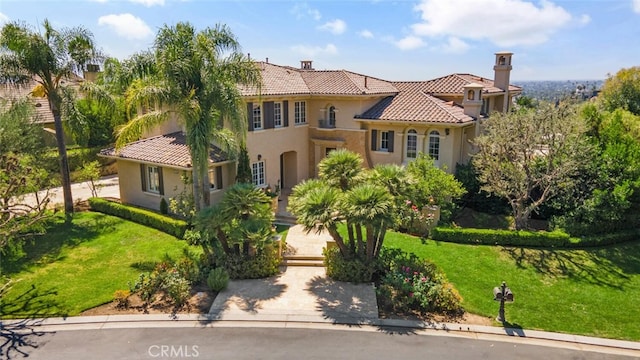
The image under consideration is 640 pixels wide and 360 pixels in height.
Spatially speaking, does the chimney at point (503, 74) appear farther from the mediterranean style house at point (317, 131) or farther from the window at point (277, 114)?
the window at point (277, 114)

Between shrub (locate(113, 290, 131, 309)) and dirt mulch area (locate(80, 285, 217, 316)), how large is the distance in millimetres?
95

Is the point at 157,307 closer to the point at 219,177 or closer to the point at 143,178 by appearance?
the point at 219,177

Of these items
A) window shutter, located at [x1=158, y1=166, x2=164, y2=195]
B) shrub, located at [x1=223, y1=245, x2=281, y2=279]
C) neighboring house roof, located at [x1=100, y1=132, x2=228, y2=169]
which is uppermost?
neighboring house roof, located at [x1=100, y1=132, x2=228, y2=169]

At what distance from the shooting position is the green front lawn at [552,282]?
15344mm

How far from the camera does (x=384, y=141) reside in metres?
29.1

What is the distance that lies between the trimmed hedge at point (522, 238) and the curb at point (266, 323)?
7.11 m

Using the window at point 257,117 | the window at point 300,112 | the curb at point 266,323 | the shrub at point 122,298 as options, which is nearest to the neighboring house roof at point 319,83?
the window at point 300,112

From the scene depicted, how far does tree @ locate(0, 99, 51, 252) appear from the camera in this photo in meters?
16.0

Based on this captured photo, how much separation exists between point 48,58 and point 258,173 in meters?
12.4

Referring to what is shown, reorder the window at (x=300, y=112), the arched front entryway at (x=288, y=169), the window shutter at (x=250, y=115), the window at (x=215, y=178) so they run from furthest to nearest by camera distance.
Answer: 1. the arched front entryway at (x=288, y=169)
2. the window at (x=300, y=112)
3. the window shutter at (x=250, y=115)
4. the window at (x=215, y=178)

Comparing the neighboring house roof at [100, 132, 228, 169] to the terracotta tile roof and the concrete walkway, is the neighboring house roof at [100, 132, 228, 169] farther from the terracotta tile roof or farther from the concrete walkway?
the terracotta tile roof

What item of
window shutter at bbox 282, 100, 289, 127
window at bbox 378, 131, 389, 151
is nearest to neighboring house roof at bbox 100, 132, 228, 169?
window shutter at bbox 282, 100, 289, 127

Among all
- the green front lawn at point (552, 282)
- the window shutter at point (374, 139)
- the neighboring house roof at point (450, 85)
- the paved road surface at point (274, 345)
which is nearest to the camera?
the paved road surface at point (274, 345)

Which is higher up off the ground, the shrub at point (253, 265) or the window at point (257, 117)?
the window at point (257, 117)
